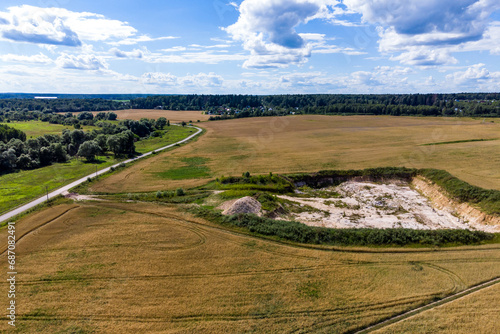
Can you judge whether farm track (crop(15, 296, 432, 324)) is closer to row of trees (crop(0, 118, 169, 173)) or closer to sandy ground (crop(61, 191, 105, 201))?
sandy ground (crop(61, 191, 105, 201))

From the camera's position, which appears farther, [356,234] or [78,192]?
[78,192]


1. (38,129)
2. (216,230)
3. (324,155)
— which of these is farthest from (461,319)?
(38,129)

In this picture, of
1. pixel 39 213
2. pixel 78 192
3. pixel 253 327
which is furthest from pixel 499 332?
pixel 78 192

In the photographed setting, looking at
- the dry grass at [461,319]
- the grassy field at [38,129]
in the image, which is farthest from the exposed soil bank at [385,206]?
the grassy field at [38,129]

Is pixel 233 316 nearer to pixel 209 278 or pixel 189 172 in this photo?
pixel 209 278

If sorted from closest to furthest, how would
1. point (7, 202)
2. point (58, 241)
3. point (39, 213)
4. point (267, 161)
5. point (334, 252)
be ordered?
point (334, 252), point (58, 241), point (39, 213), point (7, 202), point (267, 161)

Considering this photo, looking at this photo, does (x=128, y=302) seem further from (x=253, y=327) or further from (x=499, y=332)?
(x=499, y=332)

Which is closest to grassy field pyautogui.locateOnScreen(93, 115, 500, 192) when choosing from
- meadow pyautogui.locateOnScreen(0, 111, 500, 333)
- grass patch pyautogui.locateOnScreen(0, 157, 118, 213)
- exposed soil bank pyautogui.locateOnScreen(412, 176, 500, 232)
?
exposed soil bank pyautogui.locateOnScreen(412, 176, 500, 232)
